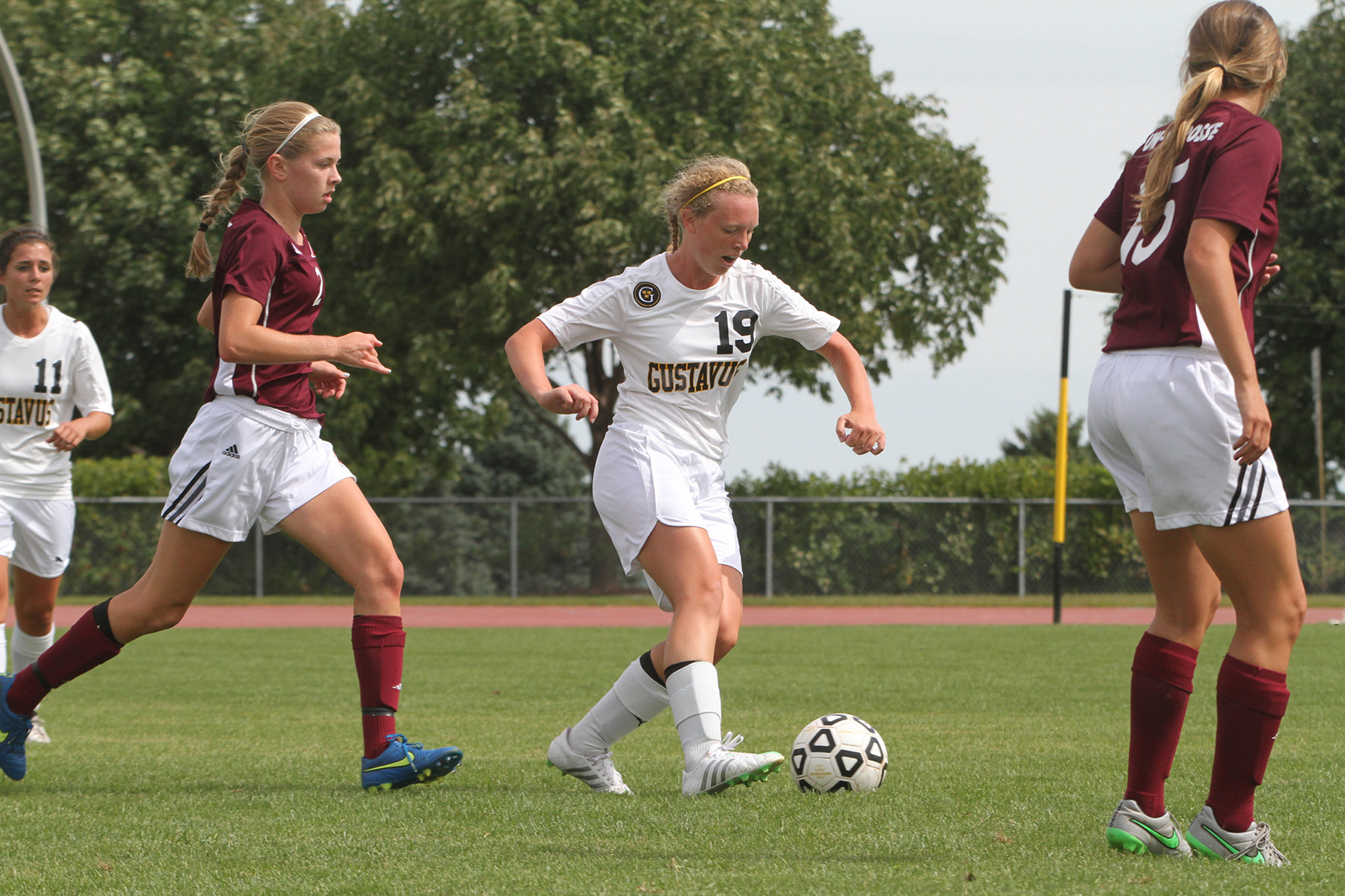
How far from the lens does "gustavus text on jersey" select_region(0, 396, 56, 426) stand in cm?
648

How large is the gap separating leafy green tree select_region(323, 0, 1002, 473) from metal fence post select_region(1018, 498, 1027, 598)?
387 cm

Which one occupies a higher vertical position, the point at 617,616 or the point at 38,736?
the point at 38,736

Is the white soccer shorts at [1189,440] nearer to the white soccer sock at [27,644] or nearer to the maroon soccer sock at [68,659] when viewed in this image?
the maroon soccer sock at [68,659]

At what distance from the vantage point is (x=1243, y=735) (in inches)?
152

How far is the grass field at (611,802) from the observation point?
3.72 m

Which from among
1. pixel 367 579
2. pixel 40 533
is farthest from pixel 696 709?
pixel 40 533

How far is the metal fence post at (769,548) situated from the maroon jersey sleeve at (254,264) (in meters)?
19.0

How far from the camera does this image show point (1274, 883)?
11.7 ft

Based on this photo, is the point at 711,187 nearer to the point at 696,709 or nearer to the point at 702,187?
the point at 702,187

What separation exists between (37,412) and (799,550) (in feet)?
60.2

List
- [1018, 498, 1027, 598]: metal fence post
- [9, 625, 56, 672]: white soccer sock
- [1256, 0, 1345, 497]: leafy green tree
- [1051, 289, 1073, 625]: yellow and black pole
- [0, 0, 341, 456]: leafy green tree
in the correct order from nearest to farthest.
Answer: [9, 625, 56, 672]: white soccer sock, [1051, 289, 1073, 625]: yellow and black pole, [1018, 498, 1027, 598]: metal fence post, [0, 0, 341, 456]: leafy green tree, [1256, 0, 1345, 497]: leafy green tree

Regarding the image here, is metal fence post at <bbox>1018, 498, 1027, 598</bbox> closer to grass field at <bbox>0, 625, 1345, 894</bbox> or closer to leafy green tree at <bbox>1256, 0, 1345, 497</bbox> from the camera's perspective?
leafy green tree at <bbox>1256, 0, 1345, 497</bbox>

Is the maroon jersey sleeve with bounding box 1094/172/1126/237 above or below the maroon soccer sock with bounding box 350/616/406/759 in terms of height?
above

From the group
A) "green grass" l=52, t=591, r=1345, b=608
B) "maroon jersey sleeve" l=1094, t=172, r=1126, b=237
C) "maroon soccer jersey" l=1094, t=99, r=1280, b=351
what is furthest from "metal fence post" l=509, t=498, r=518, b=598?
"maroon soccer jersey" l=1094, t=99, r=1280, b=351
